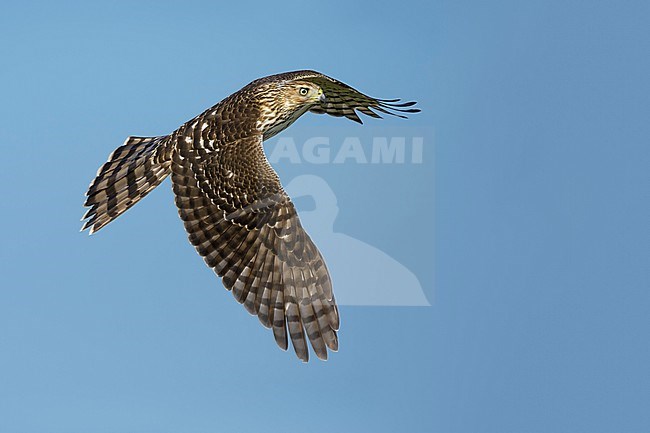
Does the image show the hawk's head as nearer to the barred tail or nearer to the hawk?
the hawk

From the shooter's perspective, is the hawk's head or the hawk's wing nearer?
the hawk's wing

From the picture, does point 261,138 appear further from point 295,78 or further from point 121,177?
point 121,177

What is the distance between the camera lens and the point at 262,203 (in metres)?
7.76

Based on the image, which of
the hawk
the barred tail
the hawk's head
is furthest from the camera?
the barred tail

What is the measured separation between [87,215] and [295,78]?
215cm

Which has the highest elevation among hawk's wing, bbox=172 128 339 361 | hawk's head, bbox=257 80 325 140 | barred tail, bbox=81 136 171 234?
hawk's head, bbox=257 80 325 140

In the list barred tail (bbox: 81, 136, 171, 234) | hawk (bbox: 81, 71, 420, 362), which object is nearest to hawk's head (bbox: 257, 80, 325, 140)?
hawk (bbox: 81, 71, 420, 362)

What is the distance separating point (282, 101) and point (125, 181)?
1.55 meters

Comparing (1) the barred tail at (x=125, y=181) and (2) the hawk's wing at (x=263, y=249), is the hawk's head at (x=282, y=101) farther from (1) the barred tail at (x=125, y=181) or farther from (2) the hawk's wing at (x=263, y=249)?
(1) the barred tail at (x=125, y=181)

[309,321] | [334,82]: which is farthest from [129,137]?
[309,321]

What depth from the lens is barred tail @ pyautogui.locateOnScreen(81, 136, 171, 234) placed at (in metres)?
8.45

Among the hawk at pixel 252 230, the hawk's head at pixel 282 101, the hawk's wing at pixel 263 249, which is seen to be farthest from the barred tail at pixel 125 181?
the hawk's head at pixel 282 101

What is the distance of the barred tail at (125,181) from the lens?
8.45m

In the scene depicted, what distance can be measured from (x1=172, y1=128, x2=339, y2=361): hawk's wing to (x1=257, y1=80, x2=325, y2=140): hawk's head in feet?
1.90
